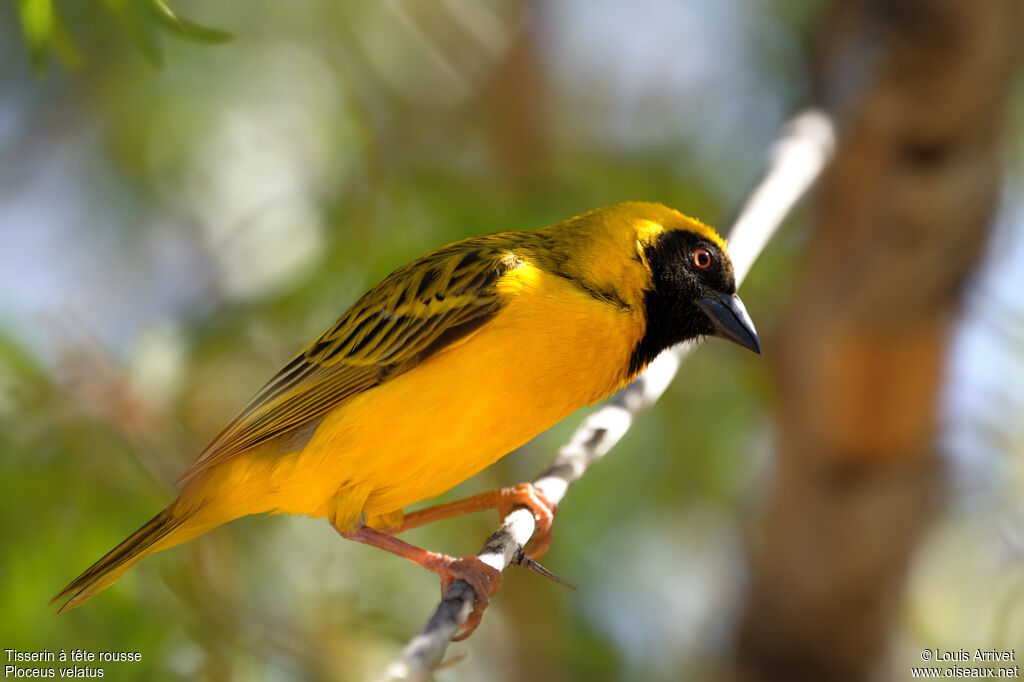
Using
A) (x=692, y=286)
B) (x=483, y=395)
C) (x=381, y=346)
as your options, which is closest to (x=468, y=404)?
(x=483, y=395)

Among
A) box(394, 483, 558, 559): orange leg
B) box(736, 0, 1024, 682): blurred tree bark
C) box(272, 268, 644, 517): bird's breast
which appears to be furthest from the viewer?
box(736, 0, 1024, 682): blurred tree bark

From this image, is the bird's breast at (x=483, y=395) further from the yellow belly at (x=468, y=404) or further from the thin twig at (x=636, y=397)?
the thin twig at (x=636, y=397)

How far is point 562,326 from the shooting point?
348cm

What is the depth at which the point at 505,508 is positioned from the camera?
4.14m

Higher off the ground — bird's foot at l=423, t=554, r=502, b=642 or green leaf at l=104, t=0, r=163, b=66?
green leaf at l=104, t=0, r=163, b=66

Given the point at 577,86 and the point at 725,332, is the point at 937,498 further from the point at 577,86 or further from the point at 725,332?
the point at 577,86

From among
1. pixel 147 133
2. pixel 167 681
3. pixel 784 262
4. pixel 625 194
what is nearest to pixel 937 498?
pixel 784 262

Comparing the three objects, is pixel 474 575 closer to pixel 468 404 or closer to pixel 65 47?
pixel 468 404

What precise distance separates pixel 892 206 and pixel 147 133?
4.23 meters

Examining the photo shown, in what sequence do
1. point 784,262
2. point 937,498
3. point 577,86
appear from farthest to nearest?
point 577,86 < point 784,262 < point 937,498

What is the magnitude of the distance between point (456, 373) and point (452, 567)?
2.01 feet

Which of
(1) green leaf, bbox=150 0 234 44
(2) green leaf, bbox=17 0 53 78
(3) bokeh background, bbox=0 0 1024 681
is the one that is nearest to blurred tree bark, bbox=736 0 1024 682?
(3) bokeh background, bbox=0 0 1024 681

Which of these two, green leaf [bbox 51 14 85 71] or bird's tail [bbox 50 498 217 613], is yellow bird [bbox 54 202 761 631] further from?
green leaf [bbox 51 14 85 71]

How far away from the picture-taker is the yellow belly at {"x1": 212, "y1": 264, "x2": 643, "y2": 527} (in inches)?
135
